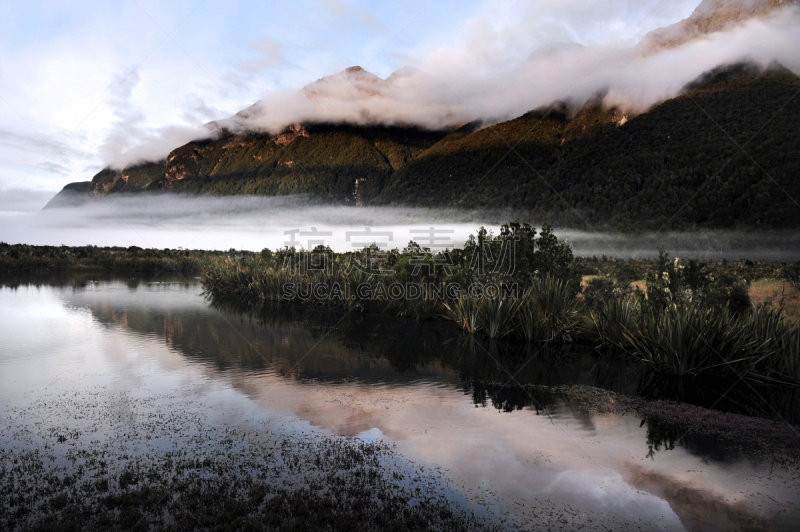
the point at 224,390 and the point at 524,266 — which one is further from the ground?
the point at 524,266

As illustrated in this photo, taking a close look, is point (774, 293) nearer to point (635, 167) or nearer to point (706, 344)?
point (706, 344)

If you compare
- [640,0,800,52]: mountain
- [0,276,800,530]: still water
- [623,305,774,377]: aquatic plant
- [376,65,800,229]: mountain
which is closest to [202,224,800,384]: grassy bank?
[623,305,774,377]: aquatic plant

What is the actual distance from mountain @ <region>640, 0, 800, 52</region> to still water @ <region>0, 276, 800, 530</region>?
5103 inches

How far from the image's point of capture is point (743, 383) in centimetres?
876

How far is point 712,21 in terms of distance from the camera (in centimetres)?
12081

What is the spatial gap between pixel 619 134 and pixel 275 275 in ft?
217

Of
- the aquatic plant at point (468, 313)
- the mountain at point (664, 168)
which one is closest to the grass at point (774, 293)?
the aquatic plant at point (468, 313)

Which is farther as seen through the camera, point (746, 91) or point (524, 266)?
point (746, 91)

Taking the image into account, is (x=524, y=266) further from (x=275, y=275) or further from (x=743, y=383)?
(x=275, y=275)

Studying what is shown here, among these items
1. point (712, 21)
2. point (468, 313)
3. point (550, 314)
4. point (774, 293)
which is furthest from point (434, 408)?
point (712, 21)

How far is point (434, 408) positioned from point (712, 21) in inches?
5964

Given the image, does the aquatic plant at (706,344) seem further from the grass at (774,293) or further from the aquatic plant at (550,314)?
the grass at (774,293)

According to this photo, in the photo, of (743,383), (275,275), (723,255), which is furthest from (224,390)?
(723,255)

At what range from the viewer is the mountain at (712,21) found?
115 metres
